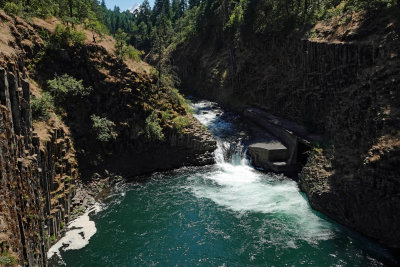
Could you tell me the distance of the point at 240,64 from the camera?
185 ft

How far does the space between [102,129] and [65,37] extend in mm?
11095

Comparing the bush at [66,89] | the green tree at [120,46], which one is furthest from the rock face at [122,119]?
the green tree at [120,46]

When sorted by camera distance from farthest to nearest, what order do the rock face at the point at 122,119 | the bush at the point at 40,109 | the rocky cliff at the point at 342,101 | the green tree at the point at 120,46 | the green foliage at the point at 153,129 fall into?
1. the green tree at the point at 120,46
2. the green foliage at the point at 153,129
3. the rock face at the point at 122,119
4. the bush at the point at 40,109
5. the rocky cliff at the point at 342,101

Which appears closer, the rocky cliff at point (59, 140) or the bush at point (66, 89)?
the rocky cliff at point (59, 140)

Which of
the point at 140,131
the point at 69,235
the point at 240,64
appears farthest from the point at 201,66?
the point at 69,235

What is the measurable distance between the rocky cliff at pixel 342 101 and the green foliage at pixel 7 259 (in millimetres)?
24648

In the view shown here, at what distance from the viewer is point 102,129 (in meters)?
33.9

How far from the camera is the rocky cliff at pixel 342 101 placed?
24469 millimetres

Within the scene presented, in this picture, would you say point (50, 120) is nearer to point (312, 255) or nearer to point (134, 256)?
point (134, 256)

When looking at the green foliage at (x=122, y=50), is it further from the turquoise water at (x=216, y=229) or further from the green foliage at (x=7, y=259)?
the green foliage at (x=7, y=259)

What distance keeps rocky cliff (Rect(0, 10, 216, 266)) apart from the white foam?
2.31 feet

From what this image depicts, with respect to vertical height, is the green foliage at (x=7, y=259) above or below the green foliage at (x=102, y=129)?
below

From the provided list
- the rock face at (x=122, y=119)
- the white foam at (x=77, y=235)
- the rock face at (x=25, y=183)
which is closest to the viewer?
the rock face at (x=25, y=183)

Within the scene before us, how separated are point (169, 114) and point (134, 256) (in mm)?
20771
